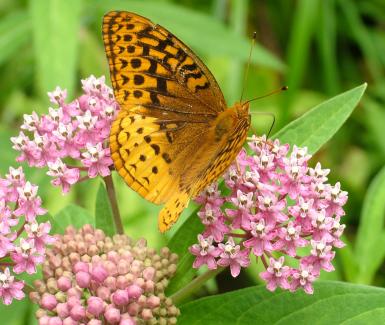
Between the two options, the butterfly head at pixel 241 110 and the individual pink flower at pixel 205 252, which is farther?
the butterfly head at pixel 241 110

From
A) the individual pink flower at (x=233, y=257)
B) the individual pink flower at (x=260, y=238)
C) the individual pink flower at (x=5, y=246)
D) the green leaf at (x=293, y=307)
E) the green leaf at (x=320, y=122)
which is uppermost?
the green leaf at (x=320, y=122)

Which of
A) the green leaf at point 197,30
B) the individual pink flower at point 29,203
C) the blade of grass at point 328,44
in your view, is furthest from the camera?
the blade of grass at point 328,44

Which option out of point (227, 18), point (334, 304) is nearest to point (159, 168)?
point (334, 304)

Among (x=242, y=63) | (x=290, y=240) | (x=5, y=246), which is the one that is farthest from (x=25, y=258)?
(x=242, y=63)

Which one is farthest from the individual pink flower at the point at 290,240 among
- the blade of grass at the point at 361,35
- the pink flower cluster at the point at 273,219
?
the blade of grass at the point at 361,35

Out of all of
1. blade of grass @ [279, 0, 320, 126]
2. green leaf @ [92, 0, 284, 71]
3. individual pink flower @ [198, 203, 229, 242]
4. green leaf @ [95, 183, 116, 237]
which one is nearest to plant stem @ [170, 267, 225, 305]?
individual pink flower @ [198, 203, 229, 242]

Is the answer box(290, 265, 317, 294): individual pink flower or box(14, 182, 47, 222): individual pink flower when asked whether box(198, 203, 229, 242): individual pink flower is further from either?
box(14, 182, 47, 222): individual pink flower

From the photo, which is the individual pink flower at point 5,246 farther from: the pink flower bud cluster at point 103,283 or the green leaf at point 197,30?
the green leaf at point 197,30
